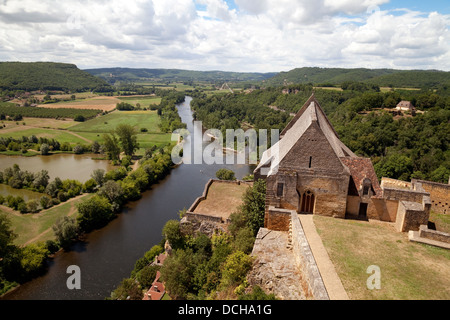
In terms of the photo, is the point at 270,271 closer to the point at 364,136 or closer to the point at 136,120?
the point at 364,136

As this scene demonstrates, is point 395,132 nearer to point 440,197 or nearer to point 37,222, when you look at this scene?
point 440,197

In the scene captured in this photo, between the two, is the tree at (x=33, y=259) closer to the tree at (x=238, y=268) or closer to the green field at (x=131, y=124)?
the tree at (x=238, y=268)

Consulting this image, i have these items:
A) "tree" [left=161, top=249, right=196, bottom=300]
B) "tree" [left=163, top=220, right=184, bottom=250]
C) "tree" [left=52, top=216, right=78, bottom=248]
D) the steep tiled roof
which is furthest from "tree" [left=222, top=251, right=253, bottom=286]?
"tree" [left=52, top=216, right=78, bottom=248]

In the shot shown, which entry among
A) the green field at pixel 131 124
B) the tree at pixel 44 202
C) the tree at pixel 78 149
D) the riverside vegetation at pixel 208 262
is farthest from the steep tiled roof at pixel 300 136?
the tree at pixel 78 149

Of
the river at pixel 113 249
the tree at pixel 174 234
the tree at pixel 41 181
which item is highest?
the tree at pixel 174 234

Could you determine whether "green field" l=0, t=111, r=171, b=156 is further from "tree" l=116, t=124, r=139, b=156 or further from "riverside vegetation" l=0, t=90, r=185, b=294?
"riverside vegetation" l=0, t=90, r=185, b=294

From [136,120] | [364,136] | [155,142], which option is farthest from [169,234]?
[136,120]
